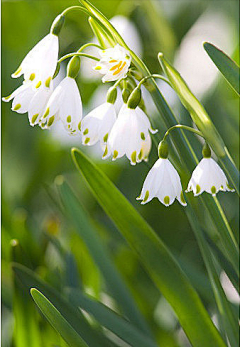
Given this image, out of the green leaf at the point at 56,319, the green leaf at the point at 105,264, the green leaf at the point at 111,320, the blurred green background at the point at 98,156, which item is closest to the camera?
the green leaf at the point at 56,319

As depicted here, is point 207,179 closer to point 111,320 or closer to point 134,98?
point 134,98

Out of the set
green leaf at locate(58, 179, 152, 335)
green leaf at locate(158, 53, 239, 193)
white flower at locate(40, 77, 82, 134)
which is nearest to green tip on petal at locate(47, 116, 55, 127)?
white flower at locate(40, 77, 82, 134)

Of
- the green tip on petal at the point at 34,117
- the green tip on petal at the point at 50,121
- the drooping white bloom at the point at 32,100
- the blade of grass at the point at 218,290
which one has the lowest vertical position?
the blade of grass at the point at 218,290

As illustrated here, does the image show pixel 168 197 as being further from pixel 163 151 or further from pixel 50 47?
pixel 50 47

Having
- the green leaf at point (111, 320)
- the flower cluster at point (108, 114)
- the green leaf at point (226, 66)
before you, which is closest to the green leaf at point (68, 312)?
the green leaf at point (111, 320)

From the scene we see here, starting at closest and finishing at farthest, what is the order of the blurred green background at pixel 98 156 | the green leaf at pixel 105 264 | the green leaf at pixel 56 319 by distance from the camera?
the green leaf at pixel 56 319
the green leaf at pixel 105 264
the blurred green background at pixel 98 156

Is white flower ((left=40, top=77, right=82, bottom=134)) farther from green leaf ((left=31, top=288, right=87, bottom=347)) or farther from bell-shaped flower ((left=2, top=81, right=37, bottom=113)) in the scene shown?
green leaf ((left=31, top=288, right=87, bottom=347))

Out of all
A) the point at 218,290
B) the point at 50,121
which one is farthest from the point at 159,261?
Answer: the point at 50,121

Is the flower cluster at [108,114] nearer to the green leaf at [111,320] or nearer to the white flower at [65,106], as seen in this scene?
the white flower at [65,106]
